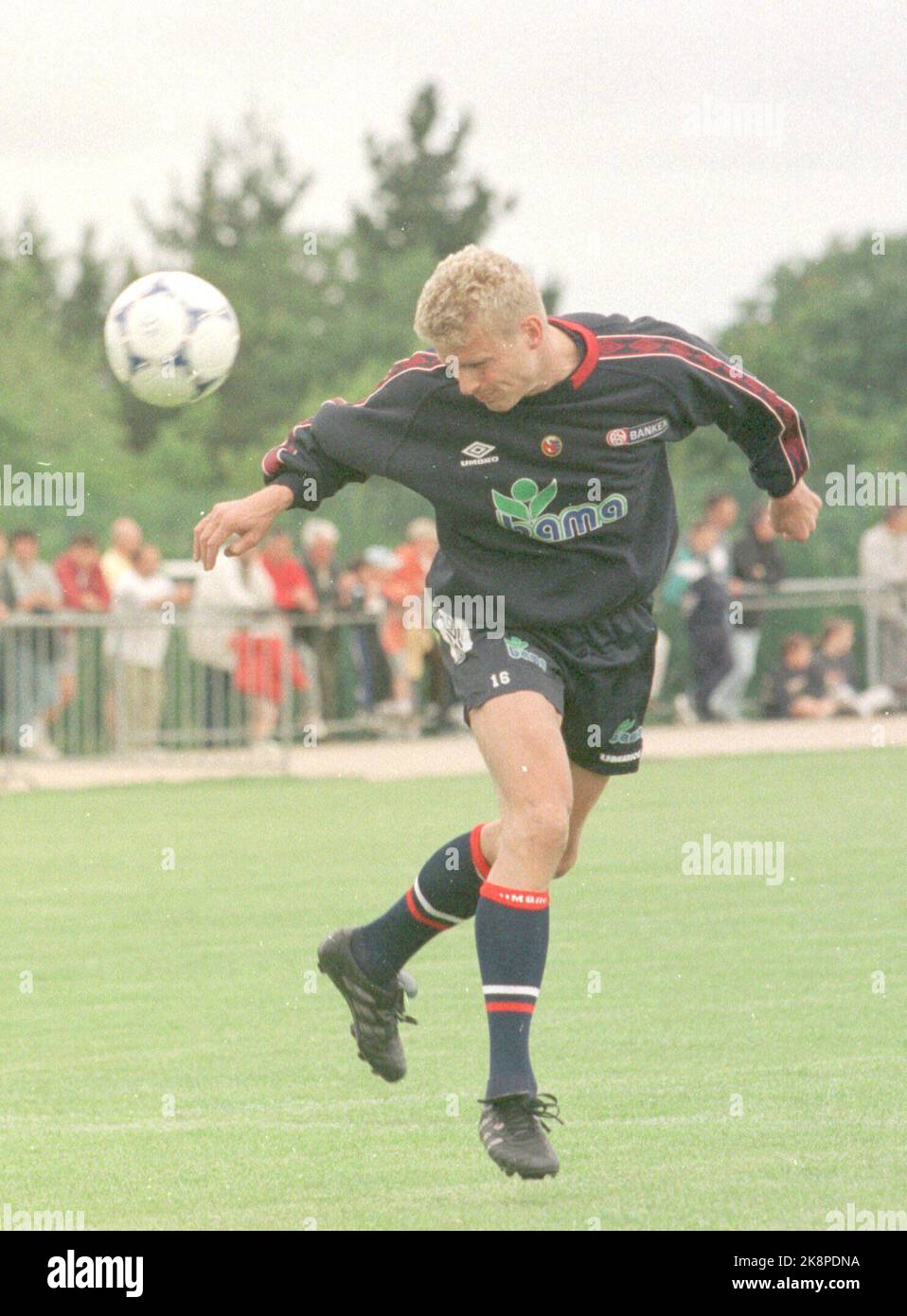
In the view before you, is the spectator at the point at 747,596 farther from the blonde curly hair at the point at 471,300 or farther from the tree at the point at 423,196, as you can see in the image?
the tree at the point at 423,196

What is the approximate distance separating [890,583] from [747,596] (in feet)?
4.98

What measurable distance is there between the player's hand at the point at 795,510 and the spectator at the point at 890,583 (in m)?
16.0

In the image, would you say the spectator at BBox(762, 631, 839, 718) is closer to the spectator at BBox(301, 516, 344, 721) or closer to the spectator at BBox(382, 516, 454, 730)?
the spectator at BBox(382, 516, 454, 730)

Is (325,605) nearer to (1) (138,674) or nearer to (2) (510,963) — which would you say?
(1) (138,674)

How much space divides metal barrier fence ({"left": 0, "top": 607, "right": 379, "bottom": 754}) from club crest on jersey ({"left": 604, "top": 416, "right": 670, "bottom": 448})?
11899 mm

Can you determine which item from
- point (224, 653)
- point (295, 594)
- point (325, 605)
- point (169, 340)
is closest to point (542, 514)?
point (169, 340)

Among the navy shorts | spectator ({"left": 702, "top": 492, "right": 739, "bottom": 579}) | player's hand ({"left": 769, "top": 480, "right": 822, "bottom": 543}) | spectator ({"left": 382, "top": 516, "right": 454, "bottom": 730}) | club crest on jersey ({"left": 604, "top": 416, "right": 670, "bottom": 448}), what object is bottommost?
the navy shorts

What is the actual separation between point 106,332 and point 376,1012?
4043 millimetres

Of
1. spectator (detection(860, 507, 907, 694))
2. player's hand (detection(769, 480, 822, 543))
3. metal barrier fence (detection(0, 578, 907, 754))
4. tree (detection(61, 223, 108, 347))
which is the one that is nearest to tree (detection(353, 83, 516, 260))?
tree (detection(61, 223, 108, 347))

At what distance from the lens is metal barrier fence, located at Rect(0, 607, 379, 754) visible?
18.0 meters

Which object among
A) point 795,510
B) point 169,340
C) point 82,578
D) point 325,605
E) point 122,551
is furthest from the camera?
point 325,605

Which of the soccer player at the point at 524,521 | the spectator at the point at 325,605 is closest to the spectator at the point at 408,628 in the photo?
the spectator at the point at 325,605

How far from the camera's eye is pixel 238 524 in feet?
20.0
